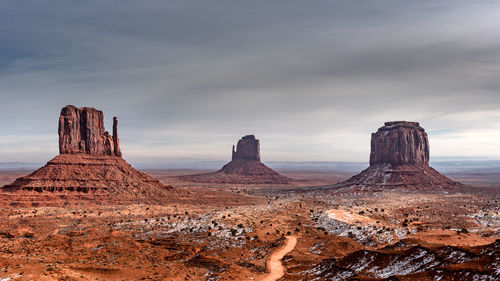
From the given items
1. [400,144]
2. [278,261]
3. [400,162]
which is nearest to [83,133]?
[278,261]

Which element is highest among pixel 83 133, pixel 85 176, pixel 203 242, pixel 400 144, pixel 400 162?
pixel 83 133

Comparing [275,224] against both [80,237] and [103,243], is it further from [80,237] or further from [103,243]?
[80,237]

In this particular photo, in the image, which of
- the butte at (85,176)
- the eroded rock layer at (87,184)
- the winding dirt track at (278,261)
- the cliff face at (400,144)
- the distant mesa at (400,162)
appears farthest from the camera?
the cliff face at (400,144)

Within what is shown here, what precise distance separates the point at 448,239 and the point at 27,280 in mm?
40875

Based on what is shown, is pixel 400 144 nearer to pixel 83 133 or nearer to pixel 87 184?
pixel 87 184

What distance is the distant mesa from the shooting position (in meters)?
126

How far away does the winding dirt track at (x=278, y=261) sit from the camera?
94.8 ft

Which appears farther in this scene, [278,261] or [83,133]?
[83,133]

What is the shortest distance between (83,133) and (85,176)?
48.4 feet

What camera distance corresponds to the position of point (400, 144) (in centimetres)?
13662

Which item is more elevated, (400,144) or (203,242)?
(400,144)

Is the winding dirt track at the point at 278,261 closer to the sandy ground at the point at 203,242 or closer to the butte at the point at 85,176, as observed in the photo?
the sandy ground at the point at 203,242

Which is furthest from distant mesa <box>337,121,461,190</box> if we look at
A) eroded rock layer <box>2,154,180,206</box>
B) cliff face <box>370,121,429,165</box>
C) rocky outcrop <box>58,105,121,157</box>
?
rocky outcrop <box>58,105,121,157</box>

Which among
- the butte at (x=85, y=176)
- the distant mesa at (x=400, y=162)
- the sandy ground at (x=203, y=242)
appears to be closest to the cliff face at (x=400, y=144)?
the distant mesa at (x=400, y=162)
